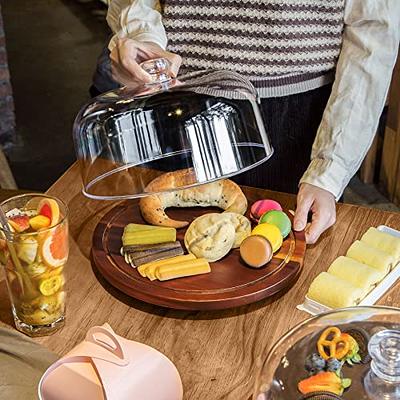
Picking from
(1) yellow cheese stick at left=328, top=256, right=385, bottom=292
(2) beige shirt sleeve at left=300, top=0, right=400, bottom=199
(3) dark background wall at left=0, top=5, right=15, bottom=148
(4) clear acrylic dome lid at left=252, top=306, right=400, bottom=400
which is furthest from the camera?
(3) dark background wall at left=0, top=5, right=15, bottom=148

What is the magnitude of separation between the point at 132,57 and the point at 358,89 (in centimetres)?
41

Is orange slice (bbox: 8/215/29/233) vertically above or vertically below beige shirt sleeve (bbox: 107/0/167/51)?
below

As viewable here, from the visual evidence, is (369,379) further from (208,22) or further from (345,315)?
(208,22)

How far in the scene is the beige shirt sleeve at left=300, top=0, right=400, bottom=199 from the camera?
1.24m

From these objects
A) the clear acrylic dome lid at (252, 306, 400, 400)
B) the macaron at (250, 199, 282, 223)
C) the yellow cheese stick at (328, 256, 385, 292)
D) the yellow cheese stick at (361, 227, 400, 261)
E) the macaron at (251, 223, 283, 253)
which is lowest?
the yellow cheese stick at (361, 227, 400, 261)

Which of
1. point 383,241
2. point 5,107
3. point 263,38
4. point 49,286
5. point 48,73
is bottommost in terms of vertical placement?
point 48,73

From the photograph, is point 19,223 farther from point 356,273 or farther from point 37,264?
point 356,273

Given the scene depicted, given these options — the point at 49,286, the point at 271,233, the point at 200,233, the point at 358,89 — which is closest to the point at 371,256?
the point at 271,233

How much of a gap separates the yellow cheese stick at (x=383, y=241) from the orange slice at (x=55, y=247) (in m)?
0.45

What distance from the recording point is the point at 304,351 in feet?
2.55

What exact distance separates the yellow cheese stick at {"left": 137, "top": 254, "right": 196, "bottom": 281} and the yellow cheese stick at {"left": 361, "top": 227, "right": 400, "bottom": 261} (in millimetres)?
276

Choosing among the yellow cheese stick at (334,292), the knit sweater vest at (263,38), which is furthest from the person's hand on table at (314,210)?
the knit sweater vest at (263,38)

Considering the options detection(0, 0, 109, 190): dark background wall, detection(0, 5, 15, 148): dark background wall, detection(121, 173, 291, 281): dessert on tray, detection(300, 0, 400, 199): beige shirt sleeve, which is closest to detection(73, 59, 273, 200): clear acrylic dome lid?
detection(121, 173, 291, 281): dessert on tray

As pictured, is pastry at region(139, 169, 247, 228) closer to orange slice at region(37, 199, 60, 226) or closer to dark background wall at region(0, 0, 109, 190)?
orange slice at region(37, 199, 60, 226)
